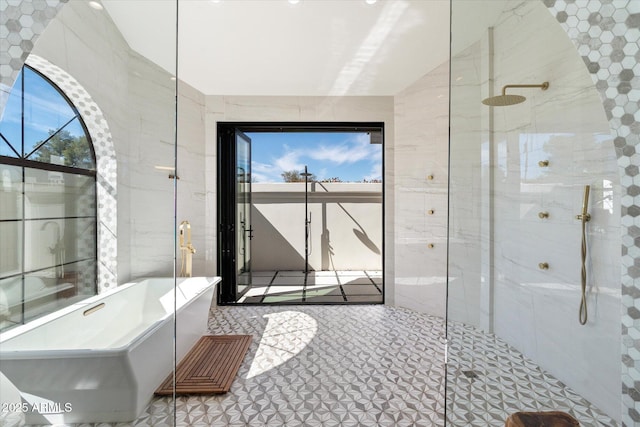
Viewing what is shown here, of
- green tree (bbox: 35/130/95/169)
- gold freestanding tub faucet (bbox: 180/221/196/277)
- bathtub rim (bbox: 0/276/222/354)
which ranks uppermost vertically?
green tree (bbox: 35/130/95/169)

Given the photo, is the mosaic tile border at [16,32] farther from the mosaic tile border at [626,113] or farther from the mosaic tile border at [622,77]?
the mosaic tile border at [626,113]

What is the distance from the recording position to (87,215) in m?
2.27

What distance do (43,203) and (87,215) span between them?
379mm

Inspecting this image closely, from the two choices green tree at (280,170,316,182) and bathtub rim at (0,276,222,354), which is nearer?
bathtub rim at (0,276,222,354)

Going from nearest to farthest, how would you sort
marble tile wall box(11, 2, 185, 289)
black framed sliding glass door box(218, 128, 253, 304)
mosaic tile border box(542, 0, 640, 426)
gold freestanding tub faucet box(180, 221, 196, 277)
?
mosaic tile border box(542, 0, 640, 426), marble tile wall box(11, 2, 185, 289), gold freestanding tub faucet box(180, 221, 196, 277), black framed sliding glass door box(218, 128, 253, 304)

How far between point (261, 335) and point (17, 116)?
93.7 inches

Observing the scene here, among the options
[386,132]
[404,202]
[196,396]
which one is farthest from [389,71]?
[196,396]

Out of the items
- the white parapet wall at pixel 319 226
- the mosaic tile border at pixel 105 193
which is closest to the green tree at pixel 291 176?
the white parapet wall at pixel 319 226

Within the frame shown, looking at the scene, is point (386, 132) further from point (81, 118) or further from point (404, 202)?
point (81, 118)

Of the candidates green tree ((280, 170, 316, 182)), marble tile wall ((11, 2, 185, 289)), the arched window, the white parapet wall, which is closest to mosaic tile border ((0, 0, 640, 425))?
the arched window

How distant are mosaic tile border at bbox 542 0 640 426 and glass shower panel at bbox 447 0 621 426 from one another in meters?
0.44

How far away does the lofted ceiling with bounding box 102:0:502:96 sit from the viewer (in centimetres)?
207

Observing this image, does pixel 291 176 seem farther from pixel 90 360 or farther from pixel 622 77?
pixel 622 77

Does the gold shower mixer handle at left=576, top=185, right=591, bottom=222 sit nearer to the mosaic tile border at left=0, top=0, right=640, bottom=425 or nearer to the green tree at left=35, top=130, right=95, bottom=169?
the mosaic tile border at left=0, top=0, right=640, bottom=425
